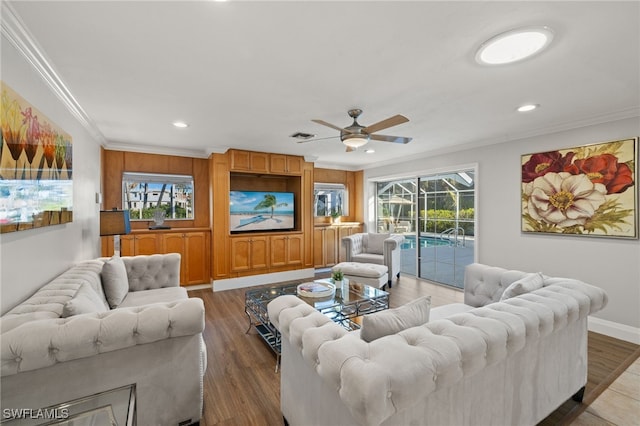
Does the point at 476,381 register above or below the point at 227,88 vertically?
below


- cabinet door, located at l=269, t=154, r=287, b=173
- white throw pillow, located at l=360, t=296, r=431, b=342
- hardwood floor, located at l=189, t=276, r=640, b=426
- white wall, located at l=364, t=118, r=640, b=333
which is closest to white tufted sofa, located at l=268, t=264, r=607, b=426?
white throw pillow, located at l=360, t=296, r=431, b=342

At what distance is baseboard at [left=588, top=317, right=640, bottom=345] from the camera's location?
292cm

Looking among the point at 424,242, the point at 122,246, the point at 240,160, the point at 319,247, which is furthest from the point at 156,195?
the point at 424,242

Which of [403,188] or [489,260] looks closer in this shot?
[489,260]

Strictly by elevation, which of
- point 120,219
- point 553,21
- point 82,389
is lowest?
point 82,389

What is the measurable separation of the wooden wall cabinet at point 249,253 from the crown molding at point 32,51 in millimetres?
2889

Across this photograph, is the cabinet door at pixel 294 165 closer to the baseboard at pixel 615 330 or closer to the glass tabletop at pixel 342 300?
the glass tabletop at pixel 342 300

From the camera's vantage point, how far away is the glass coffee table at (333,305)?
109 inches

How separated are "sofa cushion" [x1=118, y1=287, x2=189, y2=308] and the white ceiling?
A: 1920 millimetres

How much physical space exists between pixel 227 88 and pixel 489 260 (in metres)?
4.25

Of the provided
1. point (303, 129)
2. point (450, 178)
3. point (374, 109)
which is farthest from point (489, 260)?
point (303, 129)

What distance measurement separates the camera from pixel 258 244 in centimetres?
512

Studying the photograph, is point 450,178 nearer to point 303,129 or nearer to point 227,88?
point 303,129

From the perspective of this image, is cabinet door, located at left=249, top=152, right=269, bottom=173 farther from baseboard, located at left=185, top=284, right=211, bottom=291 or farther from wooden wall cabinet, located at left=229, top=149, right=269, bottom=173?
baseboard, located at left=185, top=284, right=211, bottom=291
